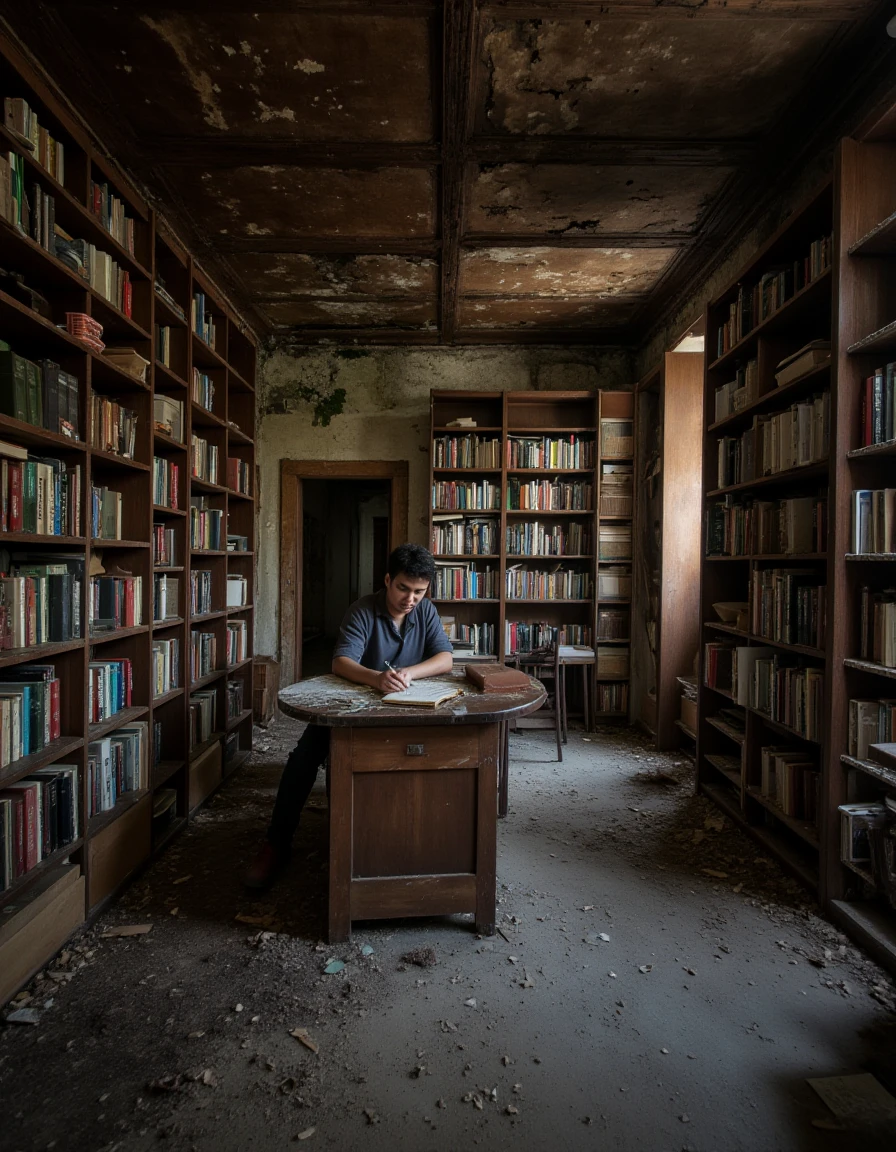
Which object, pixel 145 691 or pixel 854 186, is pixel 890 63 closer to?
pixel 854 186

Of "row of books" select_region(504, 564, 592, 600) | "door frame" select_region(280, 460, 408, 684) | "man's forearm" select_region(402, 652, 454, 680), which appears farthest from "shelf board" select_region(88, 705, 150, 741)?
"row of books" select_region(504, 564, 592, 600)

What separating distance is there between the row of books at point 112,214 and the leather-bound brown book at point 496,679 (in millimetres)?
2332

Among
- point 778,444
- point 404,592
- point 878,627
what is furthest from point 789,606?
point 404,592

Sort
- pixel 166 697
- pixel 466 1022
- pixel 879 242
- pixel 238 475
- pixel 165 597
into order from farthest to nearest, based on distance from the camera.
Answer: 1. pixel 238 475
2. pixel 165 597
3. pixel 166 697
4. pixel 879 242
5. pixel 466 1022

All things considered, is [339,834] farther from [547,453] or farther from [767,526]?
A: [547,453]

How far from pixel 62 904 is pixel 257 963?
720 millimetres

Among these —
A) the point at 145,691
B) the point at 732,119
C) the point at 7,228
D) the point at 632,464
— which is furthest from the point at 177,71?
the point at 632,464

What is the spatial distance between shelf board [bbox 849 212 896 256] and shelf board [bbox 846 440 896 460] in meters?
0.73

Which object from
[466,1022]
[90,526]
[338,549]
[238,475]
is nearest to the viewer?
[466,1022]

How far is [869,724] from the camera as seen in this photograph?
7.29 ft

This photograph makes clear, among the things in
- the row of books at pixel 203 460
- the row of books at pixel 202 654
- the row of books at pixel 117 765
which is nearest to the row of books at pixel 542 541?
the row of books at pixel 203 460

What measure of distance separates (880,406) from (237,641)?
3.90 meters

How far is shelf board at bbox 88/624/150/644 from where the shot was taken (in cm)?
238

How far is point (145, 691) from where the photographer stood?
111 inches
